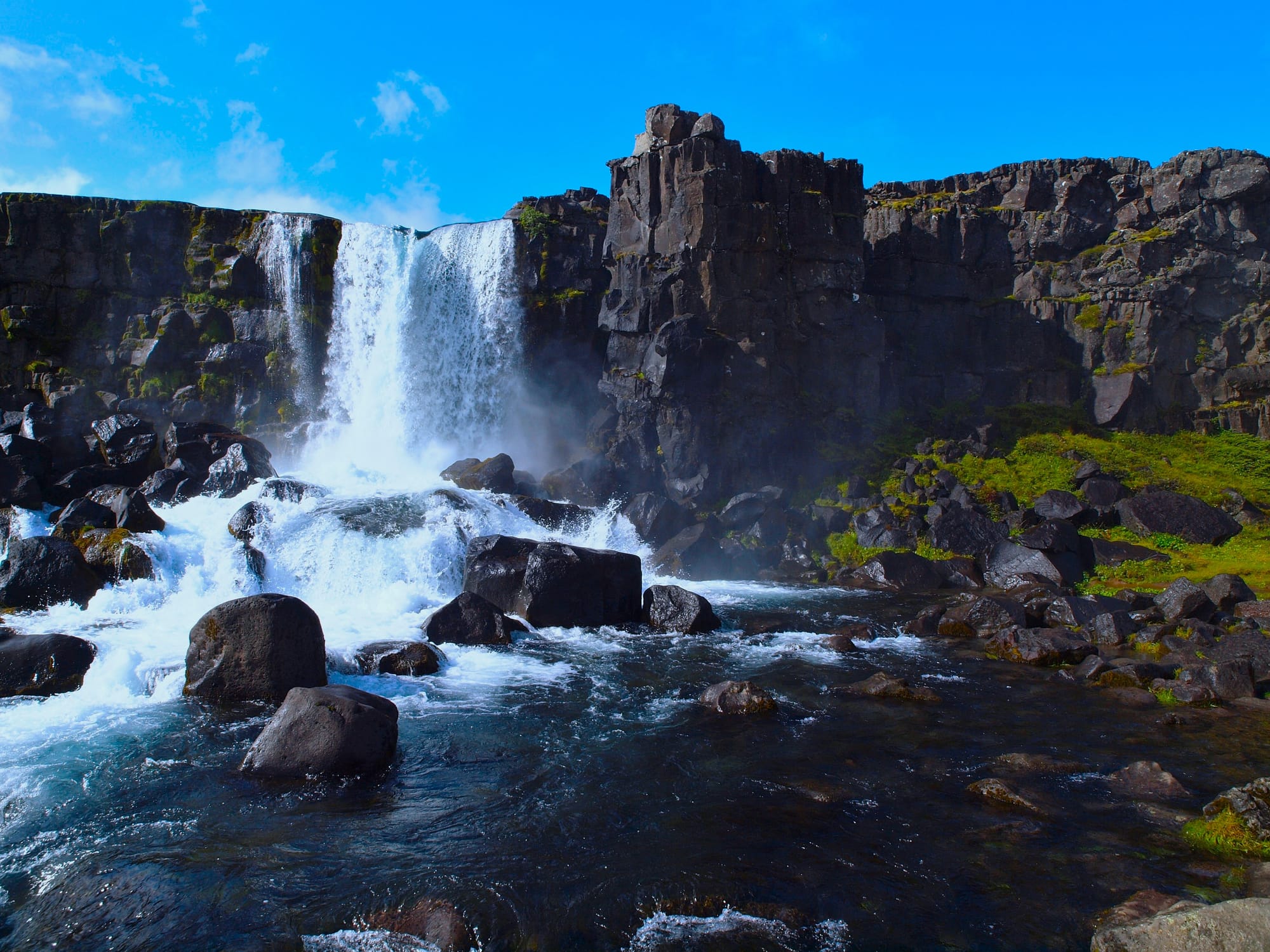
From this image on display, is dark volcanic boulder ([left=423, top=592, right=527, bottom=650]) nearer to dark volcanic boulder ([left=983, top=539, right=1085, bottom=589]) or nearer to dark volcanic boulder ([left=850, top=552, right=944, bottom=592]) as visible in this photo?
dark volcanic boulder ([left=850, top=552, right=944, bottom=592])

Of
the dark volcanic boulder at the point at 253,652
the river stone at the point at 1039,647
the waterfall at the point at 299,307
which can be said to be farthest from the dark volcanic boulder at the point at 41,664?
the waterfall at the point at 299,307

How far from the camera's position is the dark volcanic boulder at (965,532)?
94.5 ft

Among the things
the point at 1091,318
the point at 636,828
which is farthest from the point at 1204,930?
the point at 1091,318

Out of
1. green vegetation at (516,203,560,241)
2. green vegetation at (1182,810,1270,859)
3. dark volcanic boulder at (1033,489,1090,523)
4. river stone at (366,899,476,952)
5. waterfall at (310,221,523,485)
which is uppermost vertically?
green vegetation at (516,203,560,241)

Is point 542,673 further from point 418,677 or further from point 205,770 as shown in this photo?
point 205,770

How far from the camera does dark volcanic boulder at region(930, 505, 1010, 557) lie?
28.8 m

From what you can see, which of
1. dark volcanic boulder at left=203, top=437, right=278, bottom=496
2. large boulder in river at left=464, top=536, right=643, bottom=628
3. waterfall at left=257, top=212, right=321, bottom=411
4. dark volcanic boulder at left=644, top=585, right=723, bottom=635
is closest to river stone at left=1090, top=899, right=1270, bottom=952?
dark volcanic boulder at left=644, top=585, right=723, bottom=635

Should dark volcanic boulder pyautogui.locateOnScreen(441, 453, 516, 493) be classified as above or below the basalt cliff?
below

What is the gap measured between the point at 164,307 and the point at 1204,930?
47.0m

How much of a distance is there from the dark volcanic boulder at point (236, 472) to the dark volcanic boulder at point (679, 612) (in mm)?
16074

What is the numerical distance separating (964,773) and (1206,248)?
4083 cm

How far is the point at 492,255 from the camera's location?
1603 inches

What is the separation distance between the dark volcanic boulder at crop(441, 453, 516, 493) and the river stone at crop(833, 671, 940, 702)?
19152 millimetres

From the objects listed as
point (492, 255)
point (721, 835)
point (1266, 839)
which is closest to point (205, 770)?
point (721, 835)
